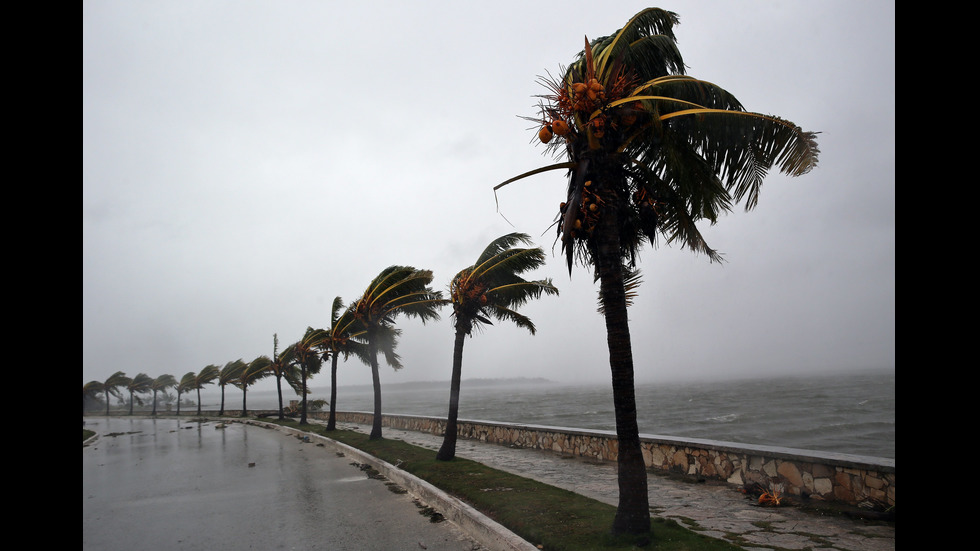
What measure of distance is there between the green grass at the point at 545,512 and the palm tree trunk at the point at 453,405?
550 millimetres

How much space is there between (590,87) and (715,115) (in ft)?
4.86

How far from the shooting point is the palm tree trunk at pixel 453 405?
12758mm

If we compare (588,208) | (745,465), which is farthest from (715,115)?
(745,465)

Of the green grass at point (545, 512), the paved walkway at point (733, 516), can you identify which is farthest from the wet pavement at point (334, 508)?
the green grass at point (545, 512)

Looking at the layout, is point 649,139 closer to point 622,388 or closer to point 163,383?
point 622,388

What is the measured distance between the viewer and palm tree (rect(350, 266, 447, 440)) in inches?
699

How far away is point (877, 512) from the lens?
21.0 feet

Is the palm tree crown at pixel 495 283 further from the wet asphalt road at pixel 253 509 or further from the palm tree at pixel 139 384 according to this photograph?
the palm tree at pixel 139 384

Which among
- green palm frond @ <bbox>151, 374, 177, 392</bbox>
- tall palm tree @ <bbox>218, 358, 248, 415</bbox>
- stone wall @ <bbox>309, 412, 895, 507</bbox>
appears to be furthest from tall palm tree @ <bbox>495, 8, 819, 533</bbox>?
green palm frond @ <bbox>151, 374, 177, 392</bbox>

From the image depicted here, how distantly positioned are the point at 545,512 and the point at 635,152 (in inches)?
196

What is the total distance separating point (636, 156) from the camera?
7.04 metres

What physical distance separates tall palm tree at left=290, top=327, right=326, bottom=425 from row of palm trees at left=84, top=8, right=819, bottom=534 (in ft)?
83.6

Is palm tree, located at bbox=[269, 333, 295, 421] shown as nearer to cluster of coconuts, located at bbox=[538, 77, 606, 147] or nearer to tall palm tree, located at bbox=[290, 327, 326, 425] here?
tall palm tree, located at bbox=[290, 327, 326, 425]

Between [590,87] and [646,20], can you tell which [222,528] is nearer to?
[590,87]
